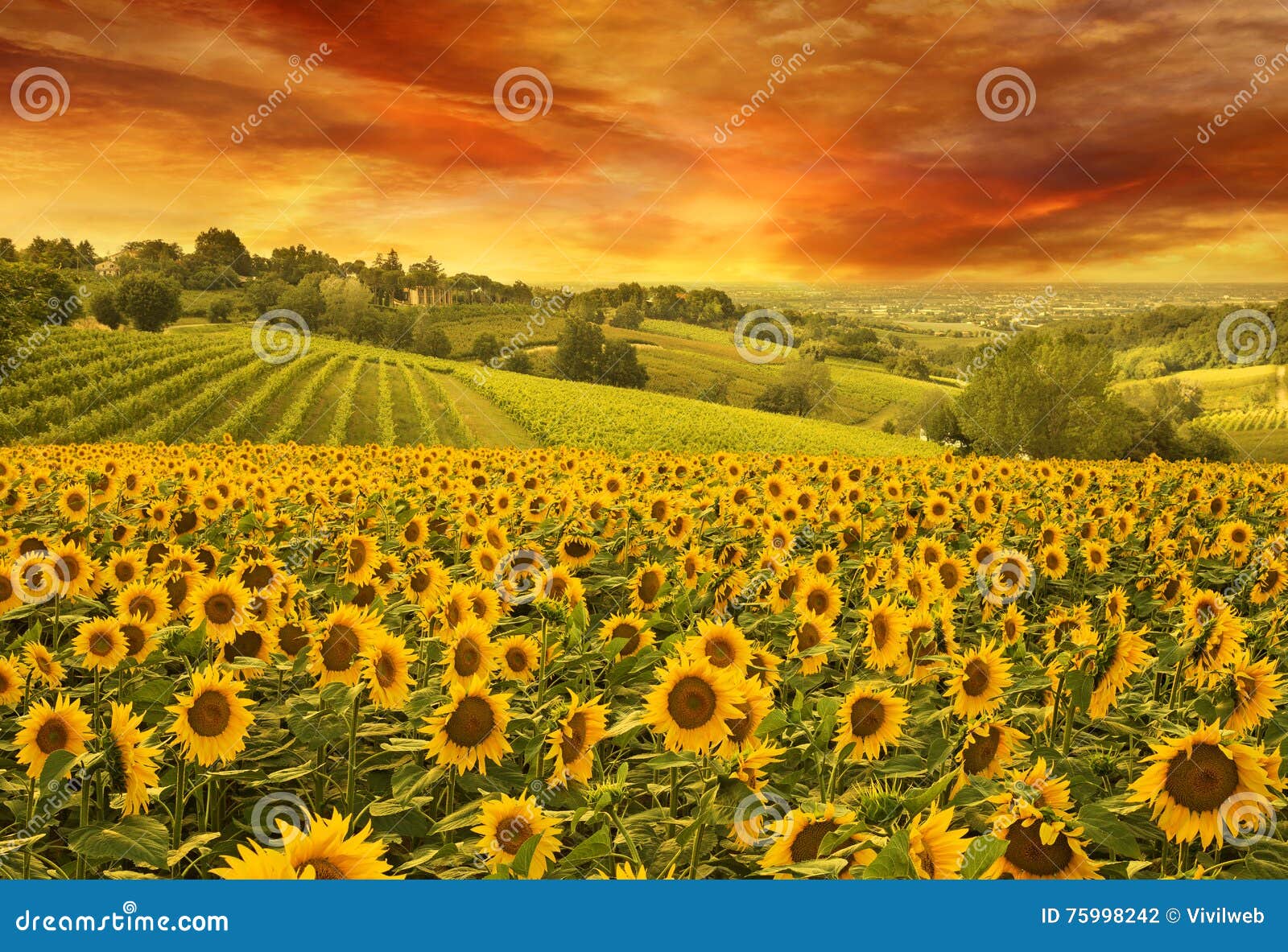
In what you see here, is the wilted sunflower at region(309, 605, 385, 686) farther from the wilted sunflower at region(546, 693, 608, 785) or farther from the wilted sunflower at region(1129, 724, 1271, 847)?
the wilted sunflower at region(1129, 724, 1271, 847)

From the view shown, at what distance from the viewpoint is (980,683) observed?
3.48 metres

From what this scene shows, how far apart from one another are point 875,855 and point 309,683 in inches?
124

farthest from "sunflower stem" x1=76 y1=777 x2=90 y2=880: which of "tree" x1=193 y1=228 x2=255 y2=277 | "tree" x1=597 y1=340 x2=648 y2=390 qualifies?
"tree" x1=193 y1=228 x2=255 y2=277

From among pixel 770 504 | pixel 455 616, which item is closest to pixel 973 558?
pixel 770 504

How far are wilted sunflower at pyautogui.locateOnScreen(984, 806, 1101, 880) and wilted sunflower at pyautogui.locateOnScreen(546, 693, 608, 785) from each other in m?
1.29

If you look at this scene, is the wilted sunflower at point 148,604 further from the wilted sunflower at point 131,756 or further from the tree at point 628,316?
the tree at point 628,316

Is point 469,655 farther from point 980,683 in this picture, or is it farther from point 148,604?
point 980,683

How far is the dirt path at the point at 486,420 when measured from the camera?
33.3m

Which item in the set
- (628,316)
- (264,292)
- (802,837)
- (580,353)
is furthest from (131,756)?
(628,316)

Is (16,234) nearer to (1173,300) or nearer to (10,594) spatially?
(10,594)

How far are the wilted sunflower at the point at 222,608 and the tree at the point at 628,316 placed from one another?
56.1 m

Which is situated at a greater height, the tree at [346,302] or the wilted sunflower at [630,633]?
the tree at [346,302]

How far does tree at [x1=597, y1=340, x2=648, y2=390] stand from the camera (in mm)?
46719

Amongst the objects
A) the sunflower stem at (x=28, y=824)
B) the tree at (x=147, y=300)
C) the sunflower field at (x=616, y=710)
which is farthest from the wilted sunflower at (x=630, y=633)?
the tree at (x=147, y=300)
